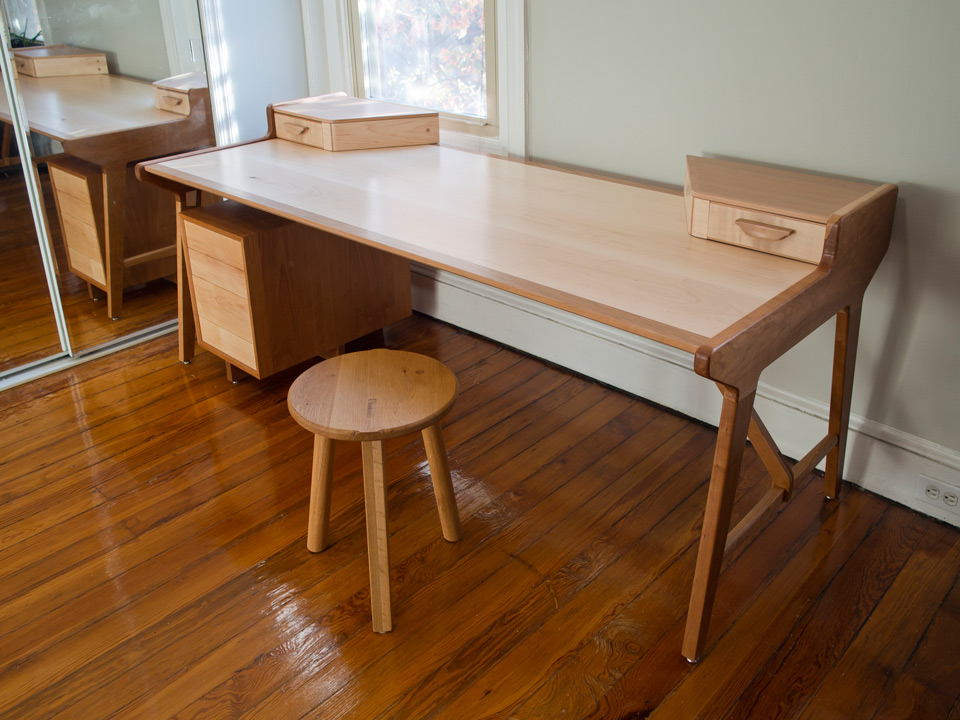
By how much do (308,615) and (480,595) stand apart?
1.26 ft

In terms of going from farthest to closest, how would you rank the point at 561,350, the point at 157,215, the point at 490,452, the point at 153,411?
the point at 157,215
the point at 561,350
the point at 153,411
the point at 490,452

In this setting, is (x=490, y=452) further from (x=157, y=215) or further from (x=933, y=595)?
(x=157, y=215)

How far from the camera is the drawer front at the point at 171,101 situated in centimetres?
290

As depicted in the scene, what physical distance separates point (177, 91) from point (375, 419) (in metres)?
1.90

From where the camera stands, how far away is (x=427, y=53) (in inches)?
116

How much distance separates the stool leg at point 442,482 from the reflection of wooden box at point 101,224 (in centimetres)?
176

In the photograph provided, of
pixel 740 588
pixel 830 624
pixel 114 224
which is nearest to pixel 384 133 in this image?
pixel 114 224

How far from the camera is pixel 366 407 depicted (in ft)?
5.61

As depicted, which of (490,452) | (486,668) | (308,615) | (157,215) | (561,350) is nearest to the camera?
(486,668)

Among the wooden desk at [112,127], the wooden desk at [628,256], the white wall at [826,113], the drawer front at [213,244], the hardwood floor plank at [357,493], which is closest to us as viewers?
the wooden desk at [628,256]

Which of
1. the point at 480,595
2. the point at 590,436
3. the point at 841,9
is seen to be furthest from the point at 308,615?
the point at 841,9

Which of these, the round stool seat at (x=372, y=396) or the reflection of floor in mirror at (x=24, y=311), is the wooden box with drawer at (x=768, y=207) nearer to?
the round stool seat at (x=372, y=396)

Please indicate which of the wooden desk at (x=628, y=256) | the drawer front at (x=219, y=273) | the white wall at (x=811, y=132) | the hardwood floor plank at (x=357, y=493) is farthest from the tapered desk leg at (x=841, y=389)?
the drawer front at (x=219, y=273)

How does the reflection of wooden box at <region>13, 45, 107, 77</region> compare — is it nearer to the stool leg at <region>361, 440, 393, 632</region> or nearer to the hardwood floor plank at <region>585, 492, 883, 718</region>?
the stool leg at <region>361, 440, 393, 632</region>
